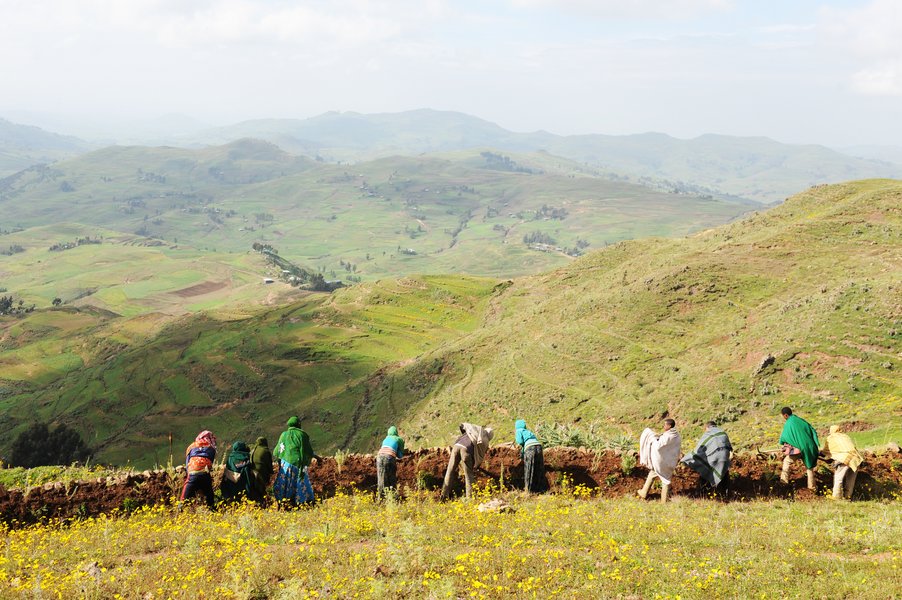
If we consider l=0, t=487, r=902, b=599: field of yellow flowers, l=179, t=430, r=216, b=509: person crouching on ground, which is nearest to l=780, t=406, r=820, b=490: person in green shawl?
l=0, t=487, r=902, b=599: field of yellow flowers

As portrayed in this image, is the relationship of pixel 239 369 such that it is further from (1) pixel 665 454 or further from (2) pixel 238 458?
(1) pixel 665 454

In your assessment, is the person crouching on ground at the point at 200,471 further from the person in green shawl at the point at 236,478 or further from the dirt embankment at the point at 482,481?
the dirt embankment at the point at 482,481

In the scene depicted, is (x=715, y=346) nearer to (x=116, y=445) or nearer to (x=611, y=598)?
(x=611, y=598)

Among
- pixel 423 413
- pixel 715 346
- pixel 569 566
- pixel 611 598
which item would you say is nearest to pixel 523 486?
pixel 569 566

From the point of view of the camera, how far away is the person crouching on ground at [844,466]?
1385 cm

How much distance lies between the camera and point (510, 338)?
57688mm

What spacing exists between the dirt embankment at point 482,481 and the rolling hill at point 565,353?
7.59m

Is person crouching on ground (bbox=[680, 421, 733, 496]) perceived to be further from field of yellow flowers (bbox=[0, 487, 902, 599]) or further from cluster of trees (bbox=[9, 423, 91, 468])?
cluster of trees (bbox=[9, 423, 91, 468])

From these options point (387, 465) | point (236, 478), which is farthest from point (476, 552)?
point (236, 478)

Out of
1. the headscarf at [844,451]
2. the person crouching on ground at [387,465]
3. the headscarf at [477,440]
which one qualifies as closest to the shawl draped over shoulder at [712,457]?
the headscarf at [844,451]

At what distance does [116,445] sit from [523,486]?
6376 cm

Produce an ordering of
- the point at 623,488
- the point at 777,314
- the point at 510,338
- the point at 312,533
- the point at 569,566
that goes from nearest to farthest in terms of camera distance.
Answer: the point at 569,566 → the point at 312,533 → the point at 623,488 → the point at 777,314 → the point at 510,338

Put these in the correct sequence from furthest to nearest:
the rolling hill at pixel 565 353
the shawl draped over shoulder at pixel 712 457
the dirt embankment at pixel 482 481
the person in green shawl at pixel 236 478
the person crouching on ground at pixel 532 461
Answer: the rolling hill at pixel 565 353
the person crouching on ground at pixel 532 461
the person in green shawl at pixel 236 478
the dirt embankment at pixel 482 481
the shawl draped over shoulder at pixel 712 457

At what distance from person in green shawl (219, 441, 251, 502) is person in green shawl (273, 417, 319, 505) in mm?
897
